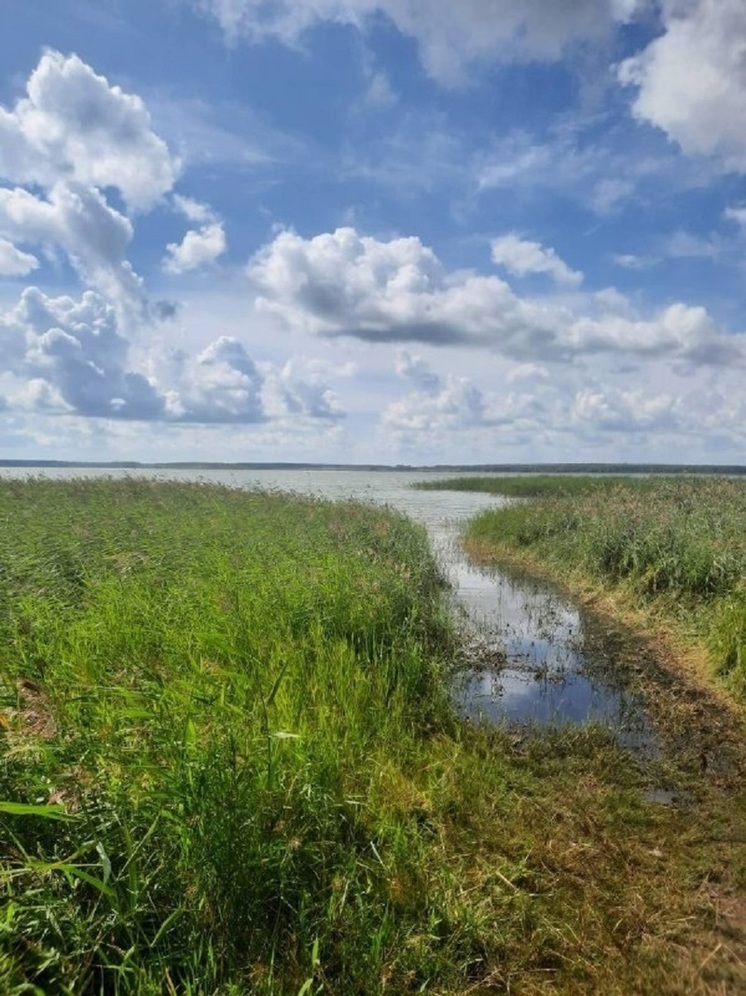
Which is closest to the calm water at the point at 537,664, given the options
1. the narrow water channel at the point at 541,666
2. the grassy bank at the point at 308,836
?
the narrow water channel at the point at 541,666

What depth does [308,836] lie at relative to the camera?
428 centimetres

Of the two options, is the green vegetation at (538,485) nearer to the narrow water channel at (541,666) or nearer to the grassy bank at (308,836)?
the narrow water channel at (541,666)

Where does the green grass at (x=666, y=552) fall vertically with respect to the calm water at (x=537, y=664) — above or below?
above

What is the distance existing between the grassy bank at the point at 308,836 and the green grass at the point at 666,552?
14.8ft

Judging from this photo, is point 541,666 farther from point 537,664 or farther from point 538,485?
point 538,485

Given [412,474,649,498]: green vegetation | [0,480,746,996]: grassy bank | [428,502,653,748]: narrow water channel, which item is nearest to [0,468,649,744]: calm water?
[428,502,653,748]: narrow water channel

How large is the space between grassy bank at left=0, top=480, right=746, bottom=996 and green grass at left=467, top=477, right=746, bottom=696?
177 inches

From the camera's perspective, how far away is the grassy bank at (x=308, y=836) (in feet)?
10.7

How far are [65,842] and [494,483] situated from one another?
61.7m

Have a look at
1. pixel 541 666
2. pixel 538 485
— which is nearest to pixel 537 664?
pixel 541 666

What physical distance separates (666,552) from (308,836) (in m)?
12.3

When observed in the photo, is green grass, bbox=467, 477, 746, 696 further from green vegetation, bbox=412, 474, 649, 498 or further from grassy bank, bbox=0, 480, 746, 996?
green vegetation, bbox=412, 474, 649, 498

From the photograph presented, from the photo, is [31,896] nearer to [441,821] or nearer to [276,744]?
[276,744]

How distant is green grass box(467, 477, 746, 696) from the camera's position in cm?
1030
